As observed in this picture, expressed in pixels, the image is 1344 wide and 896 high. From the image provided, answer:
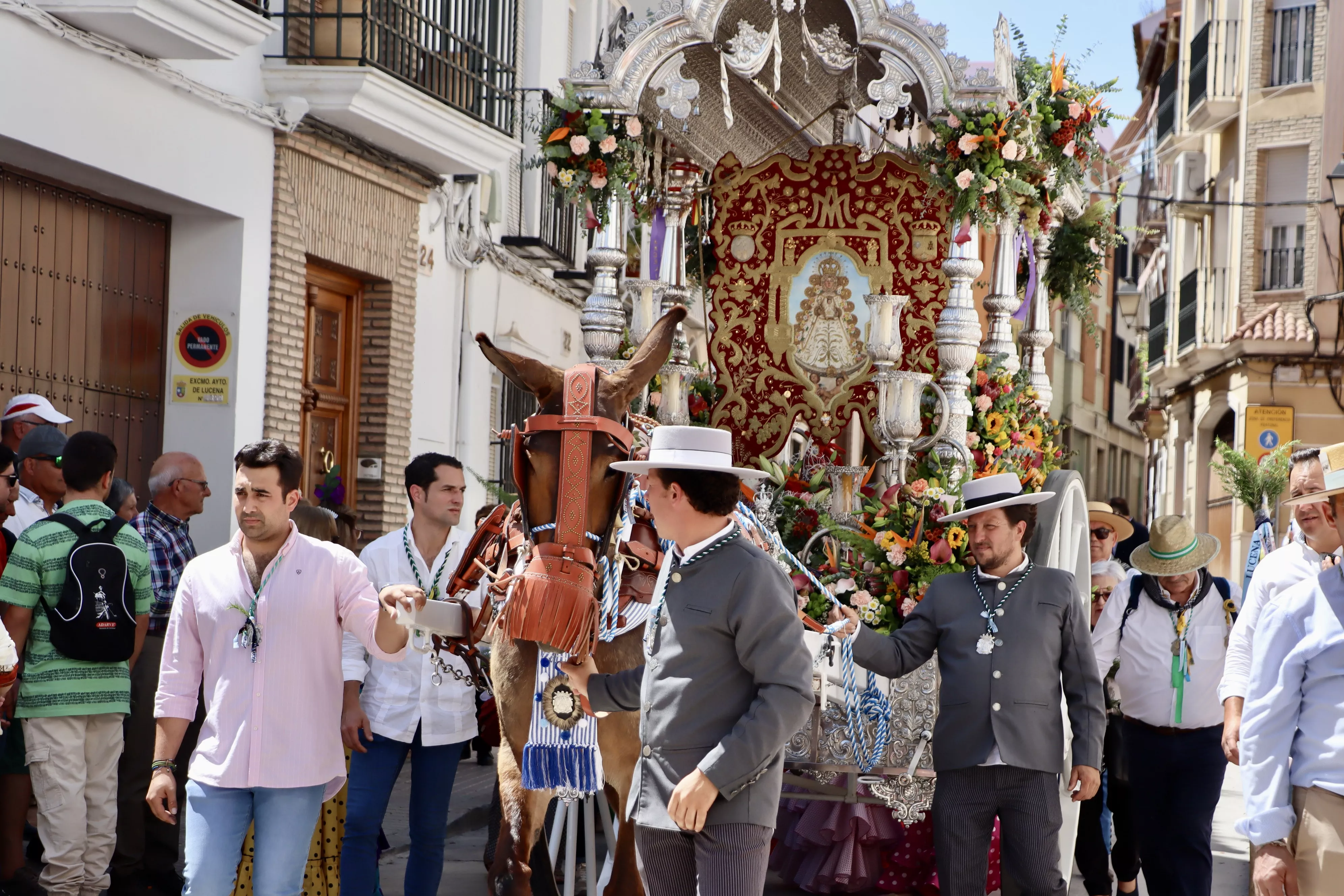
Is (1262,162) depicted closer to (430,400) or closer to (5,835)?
(430,400)

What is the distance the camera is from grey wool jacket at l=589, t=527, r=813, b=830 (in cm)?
399

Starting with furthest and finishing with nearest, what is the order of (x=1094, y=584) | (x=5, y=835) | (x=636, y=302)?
(x=636, y=302)
(x=1094, y=584)
(x=5, y=835)

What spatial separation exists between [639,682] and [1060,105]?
15.9 ft

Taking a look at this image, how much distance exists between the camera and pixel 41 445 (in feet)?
23.3

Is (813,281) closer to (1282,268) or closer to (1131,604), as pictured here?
(1131,604)

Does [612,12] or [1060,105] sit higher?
[612,12]

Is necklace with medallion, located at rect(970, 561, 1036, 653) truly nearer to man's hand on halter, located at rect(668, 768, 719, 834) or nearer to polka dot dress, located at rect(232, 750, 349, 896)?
man's hand on halter, located at rect(668, 768, 719, 834)

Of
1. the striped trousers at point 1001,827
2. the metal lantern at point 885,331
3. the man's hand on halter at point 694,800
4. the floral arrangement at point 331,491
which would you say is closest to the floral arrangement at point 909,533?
the metal lantern at point 885,331

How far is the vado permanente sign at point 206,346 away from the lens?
10.6 meters

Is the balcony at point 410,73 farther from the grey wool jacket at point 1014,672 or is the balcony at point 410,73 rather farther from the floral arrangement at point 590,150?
the grey wool jacket at point 1014,672

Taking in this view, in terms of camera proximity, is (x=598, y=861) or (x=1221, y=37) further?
(x=1221, y=37)

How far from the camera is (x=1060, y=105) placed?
320 inches

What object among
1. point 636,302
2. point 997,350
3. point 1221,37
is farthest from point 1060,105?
point 1221,37

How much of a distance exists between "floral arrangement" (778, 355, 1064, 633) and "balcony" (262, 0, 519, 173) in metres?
4.91
